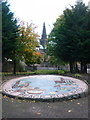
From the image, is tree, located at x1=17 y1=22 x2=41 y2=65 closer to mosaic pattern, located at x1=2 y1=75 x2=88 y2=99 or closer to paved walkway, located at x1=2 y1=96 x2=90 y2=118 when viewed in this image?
mosaic pattern, located at x1=2 y1=75 x2=88 y2=99

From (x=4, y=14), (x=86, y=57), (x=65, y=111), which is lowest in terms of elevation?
(x=65, y=111)

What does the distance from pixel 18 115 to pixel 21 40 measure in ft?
34.7

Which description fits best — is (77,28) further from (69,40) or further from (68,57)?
(68,57)

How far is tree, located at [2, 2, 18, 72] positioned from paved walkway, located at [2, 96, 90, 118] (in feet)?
24.0

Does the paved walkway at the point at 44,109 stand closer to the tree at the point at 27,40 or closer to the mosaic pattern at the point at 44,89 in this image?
the mosaic pattern at the point at 44,89

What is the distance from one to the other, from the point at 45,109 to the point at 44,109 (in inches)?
1.3

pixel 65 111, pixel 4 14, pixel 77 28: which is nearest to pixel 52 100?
pixel 65 111

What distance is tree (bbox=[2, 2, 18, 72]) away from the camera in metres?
10.8

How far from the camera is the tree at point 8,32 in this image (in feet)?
35.6

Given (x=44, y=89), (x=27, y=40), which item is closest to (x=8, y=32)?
(x=27, y=40)

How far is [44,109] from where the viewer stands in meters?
3.68

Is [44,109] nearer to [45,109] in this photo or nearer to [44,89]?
[45,109]

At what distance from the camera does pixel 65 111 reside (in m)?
3.48

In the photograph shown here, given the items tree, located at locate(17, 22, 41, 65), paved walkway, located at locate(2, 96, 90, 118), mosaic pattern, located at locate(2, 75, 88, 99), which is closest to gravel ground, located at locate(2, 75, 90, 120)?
paved walkway, located at locate(2, 96, 90, 118)
